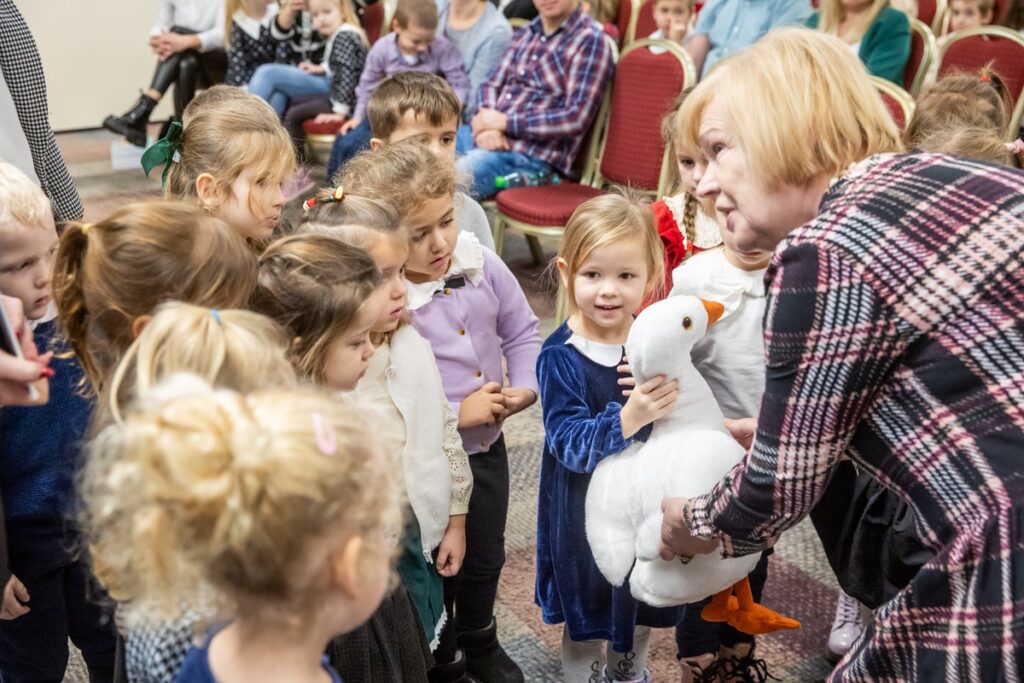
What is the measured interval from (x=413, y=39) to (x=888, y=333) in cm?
383

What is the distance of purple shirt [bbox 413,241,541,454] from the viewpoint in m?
1.83

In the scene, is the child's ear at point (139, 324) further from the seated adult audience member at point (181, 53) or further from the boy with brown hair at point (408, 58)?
the seated adult audience member at point (181, 53)

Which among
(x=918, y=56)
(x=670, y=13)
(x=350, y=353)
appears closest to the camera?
(x=350, y=353)

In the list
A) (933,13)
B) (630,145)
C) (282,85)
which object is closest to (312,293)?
(630,145)

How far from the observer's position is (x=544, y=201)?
372 cm

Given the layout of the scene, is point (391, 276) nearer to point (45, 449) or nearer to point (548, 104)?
point (45, 449)

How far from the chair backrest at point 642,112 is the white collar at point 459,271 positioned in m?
1.77

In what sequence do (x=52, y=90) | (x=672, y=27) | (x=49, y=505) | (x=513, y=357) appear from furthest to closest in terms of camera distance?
(x=52, y=90)
(x=672, y=27)
(x=513, y=357)
(x=49, y=505)

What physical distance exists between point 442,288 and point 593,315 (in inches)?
12.0

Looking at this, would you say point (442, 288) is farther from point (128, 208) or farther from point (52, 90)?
point (52, 90)

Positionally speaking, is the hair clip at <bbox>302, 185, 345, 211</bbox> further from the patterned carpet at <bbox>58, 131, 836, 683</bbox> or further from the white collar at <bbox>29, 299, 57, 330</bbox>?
the patterned carpet at <bbox>58, 131, 836, 683</bbox>

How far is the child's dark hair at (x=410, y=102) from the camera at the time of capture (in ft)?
7.92

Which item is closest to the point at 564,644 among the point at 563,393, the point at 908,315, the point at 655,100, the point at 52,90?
the point at 563,393

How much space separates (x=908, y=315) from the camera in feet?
3.38
